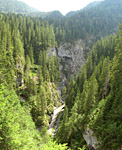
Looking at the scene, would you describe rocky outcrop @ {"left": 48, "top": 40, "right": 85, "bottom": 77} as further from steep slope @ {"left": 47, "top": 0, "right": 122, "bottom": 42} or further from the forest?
steep slope @ {"left": 47, "top": 0, "right": 122, "bottom": 42}

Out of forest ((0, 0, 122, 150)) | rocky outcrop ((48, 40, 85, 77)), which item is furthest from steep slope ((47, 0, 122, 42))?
rocky outcrop ((48, 40, 85, 77))

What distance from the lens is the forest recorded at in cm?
1364

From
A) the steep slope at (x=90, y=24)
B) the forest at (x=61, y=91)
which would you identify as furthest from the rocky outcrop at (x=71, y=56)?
the steep slope at (x=90, y=24)

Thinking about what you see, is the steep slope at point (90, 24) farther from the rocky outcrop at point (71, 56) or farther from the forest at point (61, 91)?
the rocky outcrop at point (71, 56)

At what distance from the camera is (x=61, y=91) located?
253 ft

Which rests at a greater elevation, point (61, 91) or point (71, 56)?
point (71, 56)

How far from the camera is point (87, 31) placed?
133625 mm

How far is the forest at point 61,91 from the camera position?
1364 cm

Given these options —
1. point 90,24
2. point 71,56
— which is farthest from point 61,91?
point 90,24

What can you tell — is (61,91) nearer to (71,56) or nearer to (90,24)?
(71,56)

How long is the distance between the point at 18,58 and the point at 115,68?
161 ft

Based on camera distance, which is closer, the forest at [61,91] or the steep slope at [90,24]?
the forest at [61,91]

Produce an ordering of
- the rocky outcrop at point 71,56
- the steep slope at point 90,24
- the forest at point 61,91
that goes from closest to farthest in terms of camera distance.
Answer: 1. the forest at point 61,91
2. the rocky outcrop at point 71,56
3. the steep slope at point 90,24

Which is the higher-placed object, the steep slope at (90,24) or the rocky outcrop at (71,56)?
the steep slope at (90,24)
